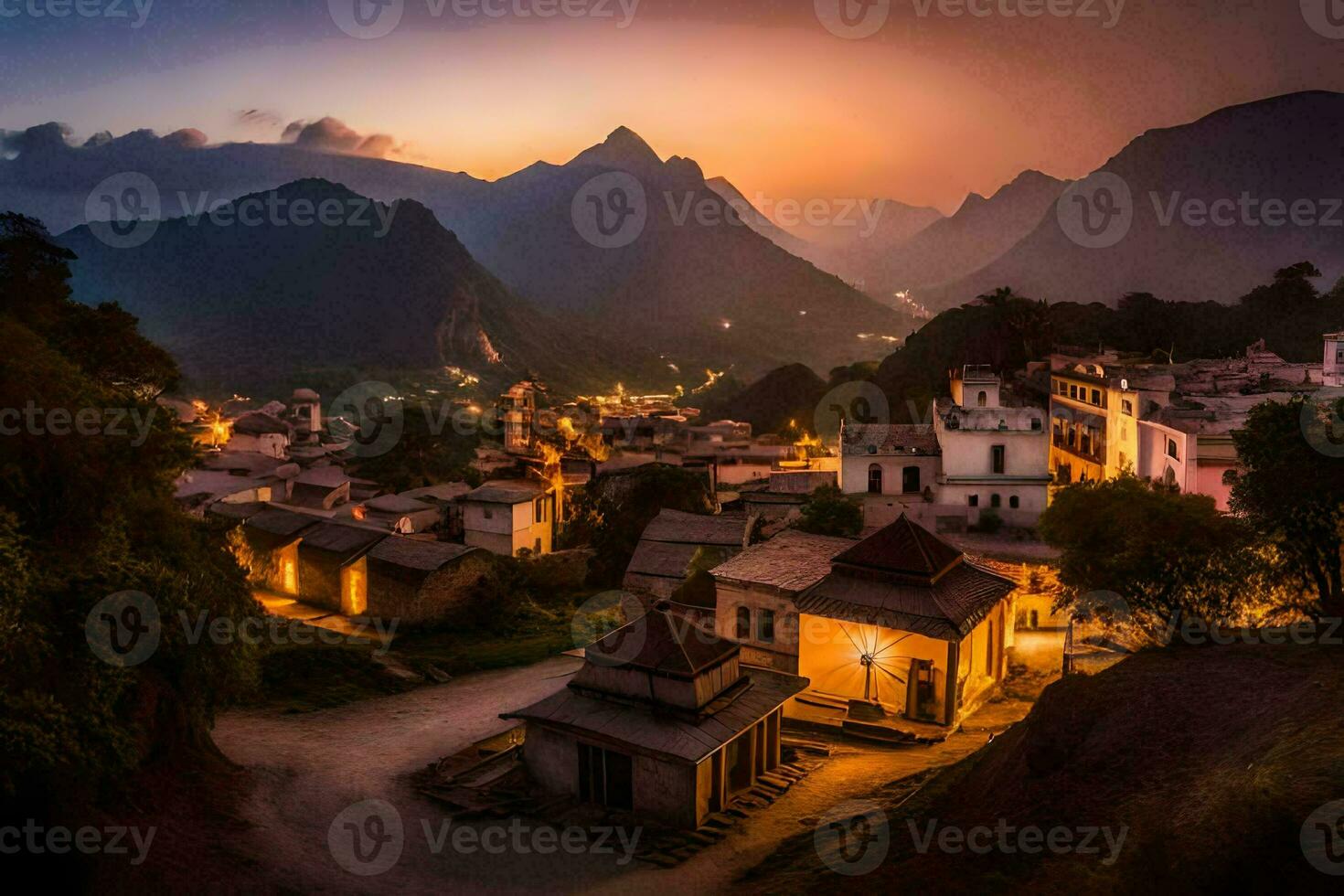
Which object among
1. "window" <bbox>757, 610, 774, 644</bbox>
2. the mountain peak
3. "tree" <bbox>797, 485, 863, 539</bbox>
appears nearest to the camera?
"window" <bbox>757, 610, 774, 644</bbox>

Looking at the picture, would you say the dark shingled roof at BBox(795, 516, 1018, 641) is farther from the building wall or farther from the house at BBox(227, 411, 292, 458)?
the house at BBox(227, 411, 292, 458)

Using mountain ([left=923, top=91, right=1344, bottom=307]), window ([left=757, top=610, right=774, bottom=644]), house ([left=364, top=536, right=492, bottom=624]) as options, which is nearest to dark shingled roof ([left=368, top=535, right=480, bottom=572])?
house ([left=364, top=536, right=492, bottom=624])

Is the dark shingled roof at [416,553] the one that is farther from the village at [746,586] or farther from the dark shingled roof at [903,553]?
the dark shingled roof at [903,553]

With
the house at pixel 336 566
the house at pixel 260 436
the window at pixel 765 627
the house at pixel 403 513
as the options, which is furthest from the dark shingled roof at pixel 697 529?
the house at pixel 260 436

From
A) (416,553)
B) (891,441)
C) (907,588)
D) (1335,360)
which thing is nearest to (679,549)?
(416,553)

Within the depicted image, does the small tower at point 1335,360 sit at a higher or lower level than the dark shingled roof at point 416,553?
higher
